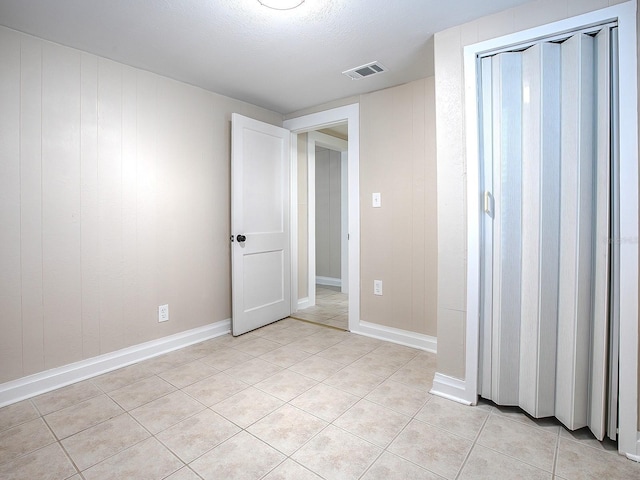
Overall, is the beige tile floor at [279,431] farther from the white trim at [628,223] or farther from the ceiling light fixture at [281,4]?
the ceiling light fixture at [281,4]

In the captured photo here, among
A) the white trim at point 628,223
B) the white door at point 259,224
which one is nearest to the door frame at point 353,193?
the white door at point 259,224

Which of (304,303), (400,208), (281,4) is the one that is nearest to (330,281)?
(304,303)

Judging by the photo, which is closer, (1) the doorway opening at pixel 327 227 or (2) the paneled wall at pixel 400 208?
(2) the paneled wall at pixel 400 208

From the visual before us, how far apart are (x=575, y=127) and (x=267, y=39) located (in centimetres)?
178

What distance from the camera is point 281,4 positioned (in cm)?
175

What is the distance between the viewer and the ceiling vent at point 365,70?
249 centimetres

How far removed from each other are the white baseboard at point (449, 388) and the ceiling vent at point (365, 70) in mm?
2169

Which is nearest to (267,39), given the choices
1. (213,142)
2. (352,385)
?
(213,142)

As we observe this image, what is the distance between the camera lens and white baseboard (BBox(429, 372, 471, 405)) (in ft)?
6.43

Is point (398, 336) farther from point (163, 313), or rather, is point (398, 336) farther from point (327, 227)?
point (327, 227)

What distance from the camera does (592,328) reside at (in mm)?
1604

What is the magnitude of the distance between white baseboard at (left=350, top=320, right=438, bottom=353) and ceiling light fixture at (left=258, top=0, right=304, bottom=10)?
2.46 meters

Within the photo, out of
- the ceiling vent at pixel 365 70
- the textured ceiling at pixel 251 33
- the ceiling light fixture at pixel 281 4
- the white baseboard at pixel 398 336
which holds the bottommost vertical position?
the white baseboard at pixel 398 336

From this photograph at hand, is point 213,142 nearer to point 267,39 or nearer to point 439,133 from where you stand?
point 267,39
